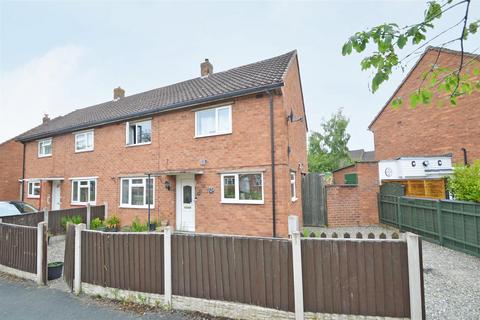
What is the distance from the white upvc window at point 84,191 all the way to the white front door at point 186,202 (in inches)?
222

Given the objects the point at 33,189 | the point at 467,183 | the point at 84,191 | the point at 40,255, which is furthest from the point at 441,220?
the point at 33,189

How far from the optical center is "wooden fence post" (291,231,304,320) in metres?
3.59

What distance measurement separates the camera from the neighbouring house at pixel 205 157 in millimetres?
8645

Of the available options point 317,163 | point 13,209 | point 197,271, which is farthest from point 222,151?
point 317,163

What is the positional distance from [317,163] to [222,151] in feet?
70.9

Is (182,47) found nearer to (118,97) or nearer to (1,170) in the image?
(118,97)

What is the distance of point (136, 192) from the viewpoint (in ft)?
37.9

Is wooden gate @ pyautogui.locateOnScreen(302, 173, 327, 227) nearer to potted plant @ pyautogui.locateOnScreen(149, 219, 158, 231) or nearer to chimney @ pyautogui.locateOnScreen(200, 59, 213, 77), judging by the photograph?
potted plant @ pyautogui.locateOnScreen(149, 219, 158, 231)

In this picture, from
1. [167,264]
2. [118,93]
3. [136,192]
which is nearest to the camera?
[167,264]

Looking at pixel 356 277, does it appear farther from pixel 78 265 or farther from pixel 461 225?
pixel 461 225

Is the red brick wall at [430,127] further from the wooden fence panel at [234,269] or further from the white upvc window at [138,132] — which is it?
the white upvc window at [138,132]

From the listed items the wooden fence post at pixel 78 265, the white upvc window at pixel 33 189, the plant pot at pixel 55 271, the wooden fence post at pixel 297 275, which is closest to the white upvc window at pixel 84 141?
the white upvc window at pixel 33 189

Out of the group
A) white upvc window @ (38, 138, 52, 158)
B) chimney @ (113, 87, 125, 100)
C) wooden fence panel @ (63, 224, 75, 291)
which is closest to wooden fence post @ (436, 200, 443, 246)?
wooden fence panel @ (63, 224, 75, 291)

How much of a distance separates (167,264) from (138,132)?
30.1 feet
